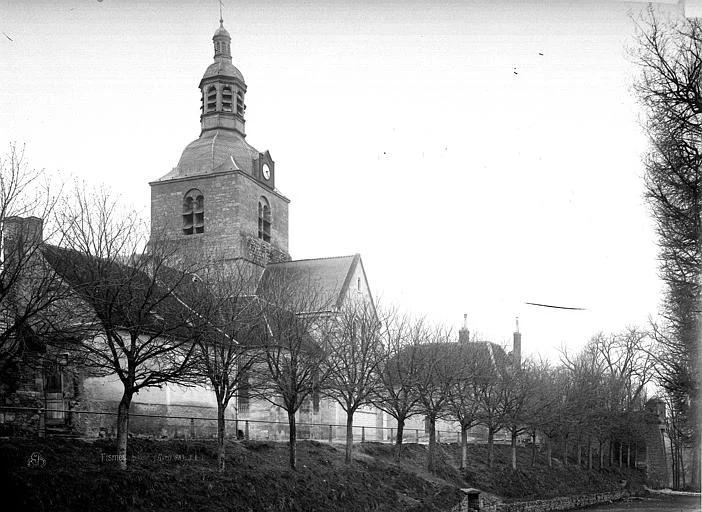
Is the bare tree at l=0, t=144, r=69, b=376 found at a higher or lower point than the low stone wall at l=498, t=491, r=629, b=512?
higher

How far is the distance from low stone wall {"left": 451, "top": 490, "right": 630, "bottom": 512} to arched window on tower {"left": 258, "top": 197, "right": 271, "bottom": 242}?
2474 cm

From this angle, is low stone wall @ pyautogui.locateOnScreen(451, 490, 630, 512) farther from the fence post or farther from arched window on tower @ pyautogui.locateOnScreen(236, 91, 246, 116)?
arched window on tower @ pyautogui.locateOnScreen(236, 91, 246, 116)

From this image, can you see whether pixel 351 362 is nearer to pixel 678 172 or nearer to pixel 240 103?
pixel 678 172

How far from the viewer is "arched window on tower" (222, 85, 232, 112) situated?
48844 mm

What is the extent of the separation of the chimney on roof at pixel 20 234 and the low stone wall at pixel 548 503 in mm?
15949

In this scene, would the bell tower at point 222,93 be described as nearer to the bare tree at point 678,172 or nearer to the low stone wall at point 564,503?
the low stone wall at point 564,503

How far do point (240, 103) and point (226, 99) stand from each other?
3.61 feet

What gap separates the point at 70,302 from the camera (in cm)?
1942

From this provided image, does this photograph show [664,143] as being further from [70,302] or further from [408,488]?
[408,488]

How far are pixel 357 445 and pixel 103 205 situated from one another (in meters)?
17.9

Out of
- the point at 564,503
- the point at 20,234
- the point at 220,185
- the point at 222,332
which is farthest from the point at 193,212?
the point at 20,234

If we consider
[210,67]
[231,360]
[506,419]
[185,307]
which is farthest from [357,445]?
[210,67]

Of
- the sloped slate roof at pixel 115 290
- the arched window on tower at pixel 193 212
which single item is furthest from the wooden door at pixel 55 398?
the arched window on tower at pixel 193 212

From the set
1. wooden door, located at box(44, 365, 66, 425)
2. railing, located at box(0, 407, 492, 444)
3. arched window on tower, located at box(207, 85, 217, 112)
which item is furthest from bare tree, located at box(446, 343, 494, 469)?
arched window on tower, located at box(207, 85, 217, 112)
